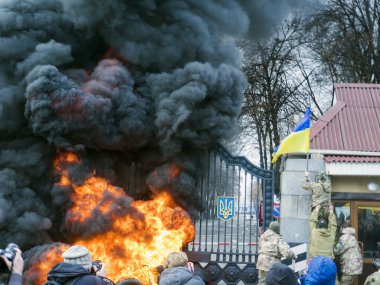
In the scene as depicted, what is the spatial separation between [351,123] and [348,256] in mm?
3100

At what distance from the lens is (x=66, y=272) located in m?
3.84

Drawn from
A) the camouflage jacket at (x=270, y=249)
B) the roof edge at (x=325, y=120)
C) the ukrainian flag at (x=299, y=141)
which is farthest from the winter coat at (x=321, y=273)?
the roof edge at (x=325, y=120)

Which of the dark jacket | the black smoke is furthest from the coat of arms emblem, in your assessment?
the dark jacket

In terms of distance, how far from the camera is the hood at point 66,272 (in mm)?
3826

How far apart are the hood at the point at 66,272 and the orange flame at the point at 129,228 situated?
18.7 feet

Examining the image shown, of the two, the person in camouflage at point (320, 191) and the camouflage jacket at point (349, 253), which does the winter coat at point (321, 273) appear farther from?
the person in camouflage at point (320, 191)

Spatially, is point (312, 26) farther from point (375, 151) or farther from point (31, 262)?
point (31, 262)

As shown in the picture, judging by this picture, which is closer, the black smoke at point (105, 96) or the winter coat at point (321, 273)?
the winter coat at point (321, 273)

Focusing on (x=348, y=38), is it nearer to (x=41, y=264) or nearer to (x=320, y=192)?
(x=320, y=192)

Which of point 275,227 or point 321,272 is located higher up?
point 275,227

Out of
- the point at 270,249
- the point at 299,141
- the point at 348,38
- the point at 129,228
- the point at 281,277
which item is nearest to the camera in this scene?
the point at 281,277

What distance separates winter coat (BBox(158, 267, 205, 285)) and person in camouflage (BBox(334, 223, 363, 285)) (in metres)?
5.27

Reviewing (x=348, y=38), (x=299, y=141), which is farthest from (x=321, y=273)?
(x=348, y=38)

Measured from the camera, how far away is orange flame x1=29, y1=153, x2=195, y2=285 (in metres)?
9.73
